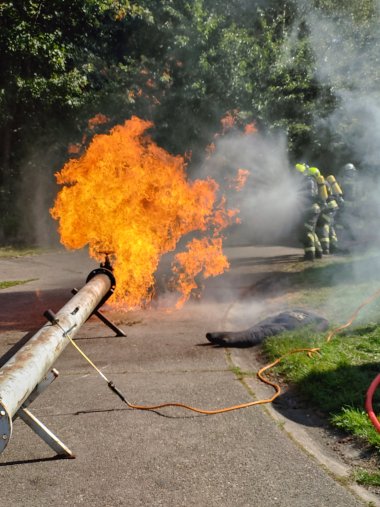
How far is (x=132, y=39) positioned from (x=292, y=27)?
6165 mm

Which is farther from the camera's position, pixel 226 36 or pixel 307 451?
pixel 226 36

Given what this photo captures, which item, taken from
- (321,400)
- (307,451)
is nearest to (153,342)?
(321,400)

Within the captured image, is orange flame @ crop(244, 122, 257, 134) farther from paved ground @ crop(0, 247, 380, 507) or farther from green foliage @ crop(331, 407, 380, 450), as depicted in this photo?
green foliage @ crop(331, 407, 380, 450)

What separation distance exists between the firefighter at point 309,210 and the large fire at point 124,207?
410 centimetres

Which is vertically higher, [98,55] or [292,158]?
[98,55]

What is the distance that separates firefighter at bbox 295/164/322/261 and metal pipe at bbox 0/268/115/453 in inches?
314

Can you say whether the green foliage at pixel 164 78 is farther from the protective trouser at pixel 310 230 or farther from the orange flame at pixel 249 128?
the protective trouser at pixel 310 230

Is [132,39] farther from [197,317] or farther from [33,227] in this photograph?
[197,317]

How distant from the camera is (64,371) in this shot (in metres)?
5.35

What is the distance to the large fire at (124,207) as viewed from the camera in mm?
7449

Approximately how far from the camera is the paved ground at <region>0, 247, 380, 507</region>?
3.03 m

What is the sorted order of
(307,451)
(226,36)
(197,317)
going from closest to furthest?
1. (307,451)
2. (197,317)
3. (226,36)

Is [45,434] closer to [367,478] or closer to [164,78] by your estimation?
[367,478]

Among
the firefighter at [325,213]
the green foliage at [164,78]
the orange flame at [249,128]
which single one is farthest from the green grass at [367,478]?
the orange flame at [249,128]
